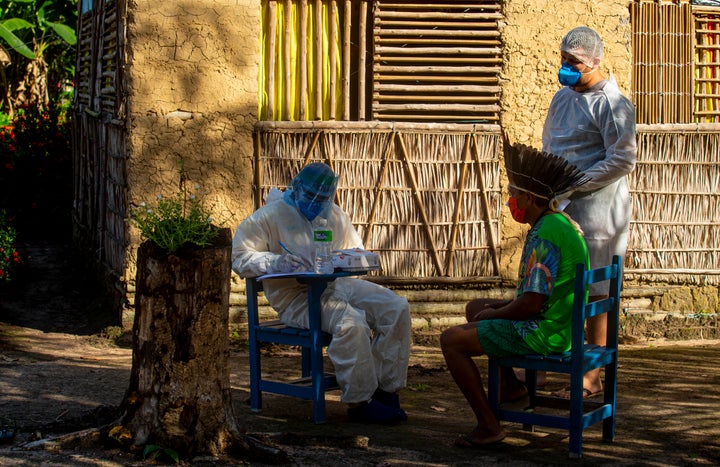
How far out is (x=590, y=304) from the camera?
5.09 meters

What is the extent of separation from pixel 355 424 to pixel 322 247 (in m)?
1.02

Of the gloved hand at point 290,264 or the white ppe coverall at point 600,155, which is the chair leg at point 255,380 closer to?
the gloved hand at point 290,264

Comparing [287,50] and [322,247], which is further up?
[287,50]

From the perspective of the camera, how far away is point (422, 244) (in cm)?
859

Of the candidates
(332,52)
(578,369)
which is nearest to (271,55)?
(332,52)

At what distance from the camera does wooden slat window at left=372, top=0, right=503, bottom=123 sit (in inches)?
335

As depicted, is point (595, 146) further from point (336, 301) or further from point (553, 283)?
point (336, 301)

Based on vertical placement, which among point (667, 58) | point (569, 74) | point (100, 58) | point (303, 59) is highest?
point (100, 58)

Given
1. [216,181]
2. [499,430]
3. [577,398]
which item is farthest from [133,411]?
[216,181]

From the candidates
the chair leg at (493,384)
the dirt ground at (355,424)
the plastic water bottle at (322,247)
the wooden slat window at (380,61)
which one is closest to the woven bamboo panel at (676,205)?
the dirt ground at (355,424)

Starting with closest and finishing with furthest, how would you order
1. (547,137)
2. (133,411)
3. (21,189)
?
1. (133,411)
2. (547,137)
3. (21,189)

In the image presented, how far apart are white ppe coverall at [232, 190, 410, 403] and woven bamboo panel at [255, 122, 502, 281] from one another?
2.20 meters

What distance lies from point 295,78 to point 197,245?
393 cm

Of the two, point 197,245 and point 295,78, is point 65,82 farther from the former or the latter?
point 197,245
